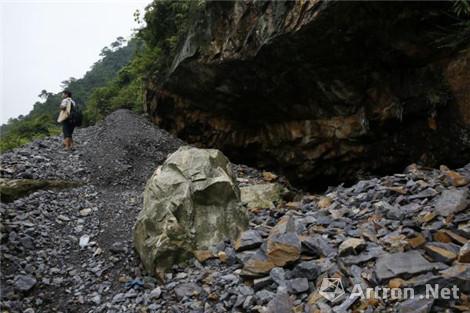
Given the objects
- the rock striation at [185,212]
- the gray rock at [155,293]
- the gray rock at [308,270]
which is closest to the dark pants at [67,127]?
the rock striation at [185,212]

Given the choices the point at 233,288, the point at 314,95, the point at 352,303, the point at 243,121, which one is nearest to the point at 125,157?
the point at 243,121

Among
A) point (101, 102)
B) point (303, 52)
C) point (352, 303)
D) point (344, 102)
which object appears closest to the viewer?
point (352, 303)

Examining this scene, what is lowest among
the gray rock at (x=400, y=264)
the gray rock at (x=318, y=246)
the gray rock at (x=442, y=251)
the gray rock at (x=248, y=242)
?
the gray rock at (x=248, y=242)

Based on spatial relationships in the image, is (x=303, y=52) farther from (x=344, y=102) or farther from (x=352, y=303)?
(x=352, y=303)

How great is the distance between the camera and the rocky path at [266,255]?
4.36 metres

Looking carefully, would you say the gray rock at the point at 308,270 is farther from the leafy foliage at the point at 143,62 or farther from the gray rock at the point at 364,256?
the leafy foliage at the point at 143,62

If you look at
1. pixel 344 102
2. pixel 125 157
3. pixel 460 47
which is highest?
pixel 460 47

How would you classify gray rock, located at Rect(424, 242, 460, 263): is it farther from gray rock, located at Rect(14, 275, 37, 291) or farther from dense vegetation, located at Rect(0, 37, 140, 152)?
dense vegetation, located at Rect(0, 37, 140, 152)

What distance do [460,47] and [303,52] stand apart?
3.79 metres

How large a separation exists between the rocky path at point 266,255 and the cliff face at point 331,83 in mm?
2527

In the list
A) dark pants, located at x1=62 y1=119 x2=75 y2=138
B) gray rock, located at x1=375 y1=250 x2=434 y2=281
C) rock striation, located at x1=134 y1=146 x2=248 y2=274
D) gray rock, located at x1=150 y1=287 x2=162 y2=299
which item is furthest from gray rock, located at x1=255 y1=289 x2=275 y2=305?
dark pants, located at x1=62 y1=119 x2=75 y2=138

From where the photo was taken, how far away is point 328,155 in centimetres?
1241

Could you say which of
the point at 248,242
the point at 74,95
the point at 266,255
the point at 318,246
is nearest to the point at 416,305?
the point at 318,246

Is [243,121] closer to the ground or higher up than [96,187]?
higher up
